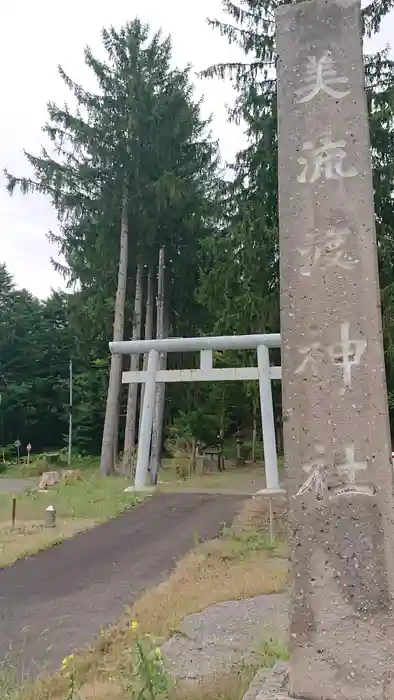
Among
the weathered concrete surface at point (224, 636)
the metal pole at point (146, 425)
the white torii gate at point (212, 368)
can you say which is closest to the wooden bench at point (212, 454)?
the white torii gate at point (212, 368)

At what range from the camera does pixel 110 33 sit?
17906 mm

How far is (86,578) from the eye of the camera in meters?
6.77

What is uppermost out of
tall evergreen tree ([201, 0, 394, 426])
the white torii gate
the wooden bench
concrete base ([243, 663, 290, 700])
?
tall evergreen tree ([201, 0, 394, 426])

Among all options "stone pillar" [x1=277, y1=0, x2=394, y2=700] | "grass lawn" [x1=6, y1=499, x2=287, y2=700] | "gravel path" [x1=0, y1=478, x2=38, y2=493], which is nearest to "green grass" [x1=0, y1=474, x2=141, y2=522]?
"gravel path" [x1=0, y1=478, x2=38, y2=493]

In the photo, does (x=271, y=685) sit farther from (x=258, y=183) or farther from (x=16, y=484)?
(x=16, y=484)

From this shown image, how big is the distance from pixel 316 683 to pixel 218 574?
4.01 m

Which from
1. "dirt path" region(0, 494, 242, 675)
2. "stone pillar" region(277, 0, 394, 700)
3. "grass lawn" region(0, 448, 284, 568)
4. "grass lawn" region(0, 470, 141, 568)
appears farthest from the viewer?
"grass lawn" region(0, 448, 284, 568)

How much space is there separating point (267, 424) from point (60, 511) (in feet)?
14.5

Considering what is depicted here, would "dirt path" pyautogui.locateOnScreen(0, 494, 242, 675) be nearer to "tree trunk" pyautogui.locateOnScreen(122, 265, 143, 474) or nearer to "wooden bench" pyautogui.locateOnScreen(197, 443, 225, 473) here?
"tree trunk" pyautogui.locateOnScreen(122, 265, 143, 474)

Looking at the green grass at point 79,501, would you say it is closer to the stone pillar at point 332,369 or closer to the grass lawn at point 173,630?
the grass lawn at point 173,630

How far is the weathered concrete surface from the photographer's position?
3727mm

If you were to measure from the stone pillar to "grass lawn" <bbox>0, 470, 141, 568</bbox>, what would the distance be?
6.01m

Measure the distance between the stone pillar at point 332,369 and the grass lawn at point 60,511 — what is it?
6011 millimetres

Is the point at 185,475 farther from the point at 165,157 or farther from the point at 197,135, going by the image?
the point at 197,135
